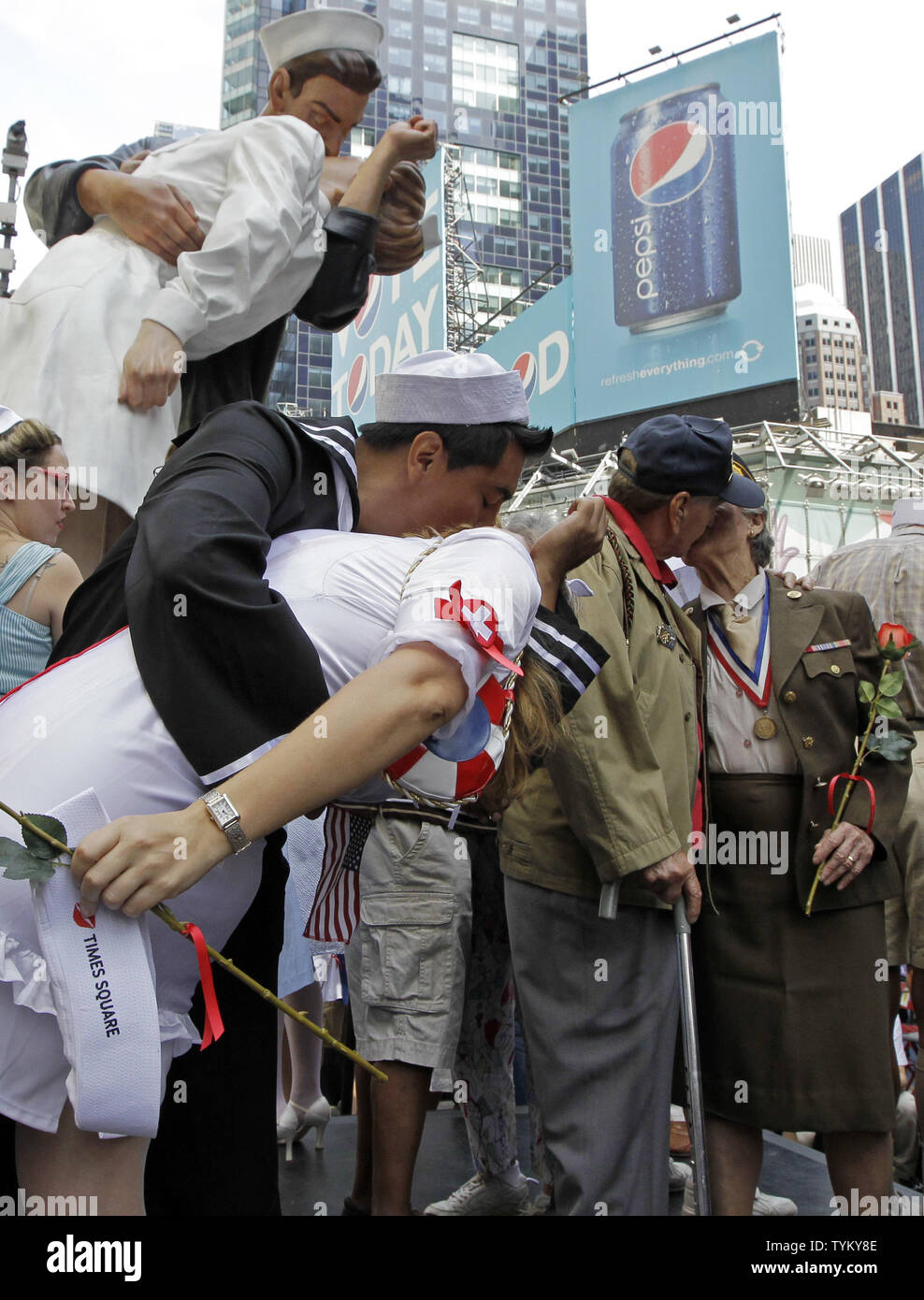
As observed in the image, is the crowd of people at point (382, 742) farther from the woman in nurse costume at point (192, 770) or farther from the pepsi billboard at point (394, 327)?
the pepsi billboard at point (394, 327)

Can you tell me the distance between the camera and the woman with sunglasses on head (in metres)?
2.10

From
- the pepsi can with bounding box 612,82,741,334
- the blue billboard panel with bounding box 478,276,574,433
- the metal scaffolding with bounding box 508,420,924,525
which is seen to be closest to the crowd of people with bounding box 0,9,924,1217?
the metal scaffolding with bounding box 508,420,924,525

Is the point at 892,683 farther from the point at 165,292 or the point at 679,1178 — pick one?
the point at 165,292

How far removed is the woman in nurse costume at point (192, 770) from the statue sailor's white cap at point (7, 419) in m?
1.06

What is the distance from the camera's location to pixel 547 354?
974 inches

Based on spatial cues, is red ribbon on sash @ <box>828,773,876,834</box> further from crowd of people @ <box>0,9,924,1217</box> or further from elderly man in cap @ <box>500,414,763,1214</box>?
elderly man in cap @ <box>500,414,763,1214</box>

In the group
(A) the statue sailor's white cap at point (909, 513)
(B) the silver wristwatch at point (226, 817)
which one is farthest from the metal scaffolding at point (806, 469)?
(B) the silver wristwatch at point (226, 817)

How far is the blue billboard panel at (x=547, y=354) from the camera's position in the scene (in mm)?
23969

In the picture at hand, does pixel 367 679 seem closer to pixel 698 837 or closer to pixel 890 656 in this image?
pixel 698 837

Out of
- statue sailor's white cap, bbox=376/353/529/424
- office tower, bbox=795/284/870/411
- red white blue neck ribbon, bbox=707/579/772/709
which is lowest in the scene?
red white blue neck ribbon, bbox=707/579/772/709

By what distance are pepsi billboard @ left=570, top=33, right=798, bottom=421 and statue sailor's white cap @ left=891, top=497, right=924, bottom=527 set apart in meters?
18.4

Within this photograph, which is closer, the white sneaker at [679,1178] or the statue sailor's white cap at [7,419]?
the statue sailor's white cap at [7,419]

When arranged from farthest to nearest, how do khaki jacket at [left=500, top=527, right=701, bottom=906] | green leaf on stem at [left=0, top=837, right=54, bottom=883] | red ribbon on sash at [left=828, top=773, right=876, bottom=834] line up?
red ribbon on sash at [left=828, top=773, right=876, bottom=834], khaki jacket at [left=500, top=527, right=701, bottom=906], green leaf on stem at [left=0, top=837, right=54, bottom=883]

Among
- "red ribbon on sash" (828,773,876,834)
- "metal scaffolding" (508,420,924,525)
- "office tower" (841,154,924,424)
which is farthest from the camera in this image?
"office tower" (841,154,924,424)
